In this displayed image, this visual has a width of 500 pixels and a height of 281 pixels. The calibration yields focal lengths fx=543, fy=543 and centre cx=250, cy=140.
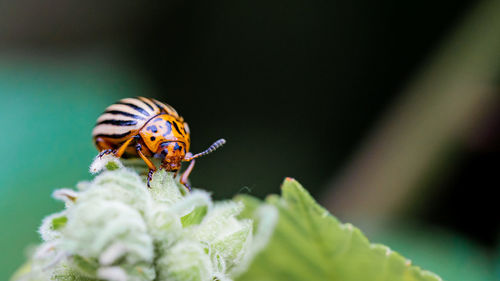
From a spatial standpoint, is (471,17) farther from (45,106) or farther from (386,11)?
(45,106)

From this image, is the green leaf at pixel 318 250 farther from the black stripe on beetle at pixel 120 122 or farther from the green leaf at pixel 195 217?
the black stripe on beetle at pixel 120 122

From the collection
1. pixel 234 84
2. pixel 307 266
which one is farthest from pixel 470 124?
pixel 307 266

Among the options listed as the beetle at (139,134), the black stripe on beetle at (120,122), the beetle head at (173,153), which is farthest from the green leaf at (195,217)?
the black stripe on beetle at (120,122)

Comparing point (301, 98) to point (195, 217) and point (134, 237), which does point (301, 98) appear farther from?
point (134, 237)

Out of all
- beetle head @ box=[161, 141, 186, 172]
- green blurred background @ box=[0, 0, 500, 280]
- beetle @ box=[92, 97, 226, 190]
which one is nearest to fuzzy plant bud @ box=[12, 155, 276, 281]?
beetle head @ box=[161, 141, 186, 172]

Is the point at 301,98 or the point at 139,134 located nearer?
the point at 139,134

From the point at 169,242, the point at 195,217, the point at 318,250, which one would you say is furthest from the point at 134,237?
the point at 318,250
